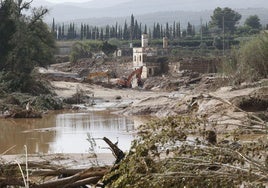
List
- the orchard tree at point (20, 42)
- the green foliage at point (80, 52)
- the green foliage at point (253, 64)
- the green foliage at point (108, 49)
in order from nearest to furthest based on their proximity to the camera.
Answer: the green foliage at point (253, 64)
the orchard tree at point (20, 42)
the green foliage at point (80, 52)
the green foliage at point (108, 49)

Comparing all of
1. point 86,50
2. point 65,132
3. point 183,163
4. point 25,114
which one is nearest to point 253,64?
point 25,114

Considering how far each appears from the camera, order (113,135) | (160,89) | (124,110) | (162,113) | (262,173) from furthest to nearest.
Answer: (160,89), (124,110), (162,113), (113,135), (262,173)

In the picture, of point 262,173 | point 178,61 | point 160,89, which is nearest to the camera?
point 262,173

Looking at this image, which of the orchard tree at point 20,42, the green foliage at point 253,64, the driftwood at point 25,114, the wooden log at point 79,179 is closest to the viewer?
the wooden log at point 79,179

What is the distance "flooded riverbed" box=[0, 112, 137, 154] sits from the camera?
1539 centimetres

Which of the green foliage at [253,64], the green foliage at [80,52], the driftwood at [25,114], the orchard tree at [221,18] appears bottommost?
the green foliage at [80,52]

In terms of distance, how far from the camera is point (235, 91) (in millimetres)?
23078

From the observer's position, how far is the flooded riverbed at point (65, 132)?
1539cm

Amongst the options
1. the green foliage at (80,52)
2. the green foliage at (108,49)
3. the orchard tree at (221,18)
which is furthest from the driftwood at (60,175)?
the orchard tree at (221,18)

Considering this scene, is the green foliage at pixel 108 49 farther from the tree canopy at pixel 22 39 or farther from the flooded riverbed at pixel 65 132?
the flooded riverbed at pixel 65 132

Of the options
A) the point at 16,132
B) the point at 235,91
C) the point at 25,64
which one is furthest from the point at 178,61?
the point at 16,132

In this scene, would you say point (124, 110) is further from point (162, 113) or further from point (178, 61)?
point (178, 61)

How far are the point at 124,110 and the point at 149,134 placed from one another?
21.0 meters

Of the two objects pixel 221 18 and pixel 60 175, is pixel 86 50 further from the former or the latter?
pixel 60 175
